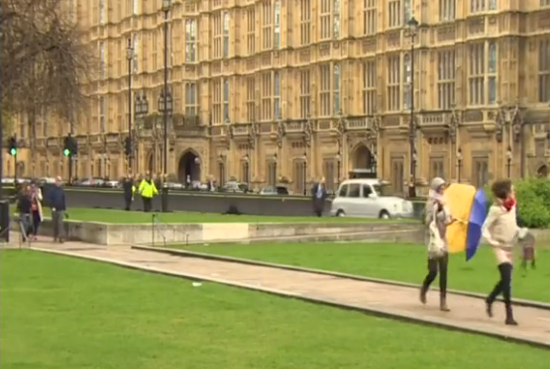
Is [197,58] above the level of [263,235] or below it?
above

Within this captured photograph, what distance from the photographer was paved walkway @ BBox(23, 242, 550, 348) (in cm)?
1442

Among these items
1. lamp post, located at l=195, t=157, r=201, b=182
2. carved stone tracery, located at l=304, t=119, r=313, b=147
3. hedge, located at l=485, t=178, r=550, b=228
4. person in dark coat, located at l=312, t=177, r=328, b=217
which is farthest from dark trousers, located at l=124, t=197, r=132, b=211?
lamp post, located at l=195, t=157, r=201, b=182

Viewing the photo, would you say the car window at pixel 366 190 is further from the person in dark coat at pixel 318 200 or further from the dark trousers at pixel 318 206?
the dark trousers at pixel 318 206

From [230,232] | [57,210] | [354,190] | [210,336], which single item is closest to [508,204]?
[210,336]

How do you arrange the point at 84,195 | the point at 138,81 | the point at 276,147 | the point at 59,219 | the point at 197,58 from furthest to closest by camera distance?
the point at 138,81 → the point at 197,58 → the point at 276,147 → the point at 84,195 → the point at 59,219

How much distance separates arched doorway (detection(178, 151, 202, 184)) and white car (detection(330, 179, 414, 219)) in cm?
4117

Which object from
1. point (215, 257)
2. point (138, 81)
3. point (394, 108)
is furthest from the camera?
point (138, 81)

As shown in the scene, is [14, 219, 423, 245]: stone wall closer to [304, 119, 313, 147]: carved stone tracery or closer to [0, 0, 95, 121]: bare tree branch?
[0, 0, 95, 121]: bare tree branch

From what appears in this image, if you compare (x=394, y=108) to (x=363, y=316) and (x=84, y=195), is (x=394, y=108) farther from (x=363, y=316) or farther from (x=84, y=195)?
(x=363, y=316)

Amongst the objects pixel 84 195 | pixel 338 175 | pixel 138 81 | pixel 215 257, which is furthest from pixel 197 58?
pixel 215 257

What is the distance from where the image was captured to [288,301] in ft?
55.1

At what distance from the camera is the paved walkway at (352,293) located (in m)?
14.4

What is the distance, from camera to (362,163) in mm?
72250

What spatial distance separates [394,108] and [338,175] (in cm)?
635
